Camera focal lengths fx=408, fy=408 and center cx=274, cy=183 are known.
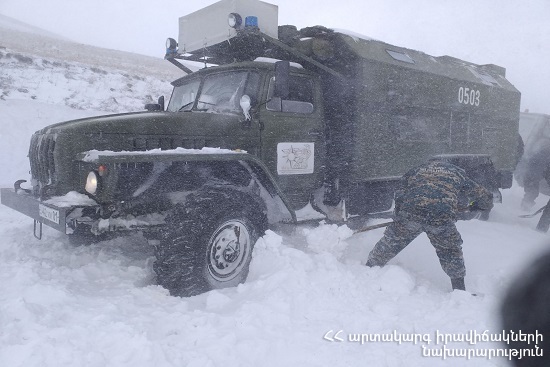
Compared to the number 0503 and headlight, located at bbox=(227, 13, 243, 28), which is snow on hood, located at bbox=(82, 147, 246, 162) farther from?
the number 0503

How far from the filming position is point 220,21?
4781 millimetres

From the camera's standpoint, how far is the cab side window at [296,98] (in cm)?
454

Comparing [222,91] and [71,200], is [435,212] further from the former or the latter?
[71,200]

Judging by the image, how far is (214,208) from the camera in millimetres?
3615

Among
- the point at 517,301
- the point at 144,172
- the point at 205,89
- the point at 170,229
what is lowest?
the point at 517,301

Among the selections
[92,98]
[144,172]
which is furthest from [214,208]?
[92,98]

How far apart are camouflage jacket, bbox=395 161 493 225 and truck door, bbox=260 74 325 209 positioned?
1.17 meters

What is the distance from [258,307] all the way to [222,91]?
8.63ft

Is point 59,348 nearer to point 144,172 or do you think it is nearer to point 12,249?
point 144,172

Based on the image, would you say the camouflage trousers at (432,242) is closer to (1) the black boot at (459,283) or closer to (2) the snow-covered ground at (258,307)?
(1) the black boot at (459,283)

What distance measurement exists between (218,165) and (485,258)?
323 centimetres

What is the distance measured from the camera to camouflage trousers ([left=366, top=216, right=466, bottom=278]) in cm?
377

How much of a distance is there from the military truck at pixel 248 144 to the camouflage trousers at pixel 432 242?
994 millimetres

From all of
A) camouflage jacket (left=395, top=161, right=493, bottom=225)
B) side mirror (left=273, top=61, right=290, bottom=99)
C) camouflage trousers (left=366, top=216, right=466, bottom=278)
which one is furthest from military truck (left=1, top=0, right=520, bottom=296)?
camouflage jacket (left=395, top=161, right=493, bottom=225)
